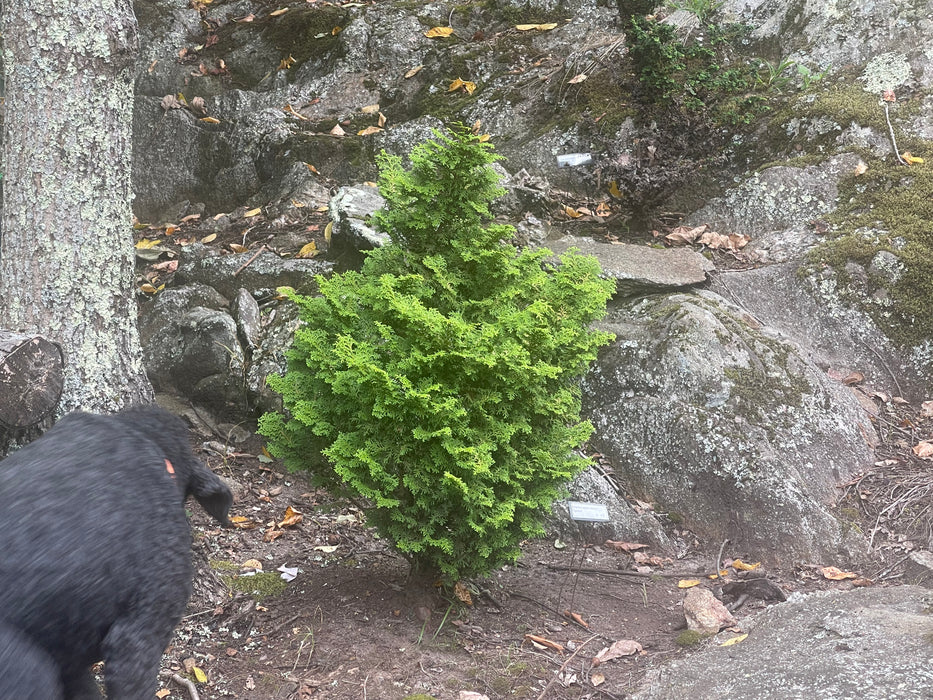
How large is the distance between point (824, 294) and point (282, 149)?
15.9 feet

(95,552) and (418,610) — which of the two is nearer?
(95,552)

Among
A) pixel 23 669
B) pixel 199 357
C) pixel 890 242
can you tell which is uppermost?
pixel 890 242

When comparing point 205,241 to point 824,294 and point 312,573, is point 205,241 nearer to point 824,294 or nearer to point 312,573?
point 312,573

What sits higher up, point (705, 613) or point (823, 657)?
point (823, 657)

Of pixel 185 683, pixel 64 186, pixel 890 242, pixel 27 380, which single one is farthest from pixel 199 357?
pixel 890 242

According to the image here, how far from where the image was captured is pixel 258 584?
3.92 meters

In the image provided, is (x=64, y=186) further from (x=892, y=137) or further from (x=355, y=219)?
(x=892, y=137)

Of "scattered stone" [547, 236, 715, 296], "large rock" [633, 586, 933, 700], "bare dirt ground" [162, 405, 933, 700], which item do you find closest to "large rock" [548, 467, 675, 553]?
"bare dirt ground" [162, 405, 933, 700]

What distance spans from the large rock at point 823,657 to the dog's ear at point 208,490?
2.02m

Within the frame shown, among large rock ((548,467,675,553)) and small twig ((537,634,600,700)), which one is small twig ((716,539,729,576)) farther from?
small twig ((537,634,600,700))

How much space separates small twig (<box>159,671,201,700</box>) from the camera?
3.13 metres

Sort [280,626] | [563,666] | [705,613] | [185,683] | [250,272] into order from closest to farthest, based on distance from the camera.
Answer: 1. [185,683]
2. [563,666]
3. [280,626]
4. [705,613]
5. [250,272]

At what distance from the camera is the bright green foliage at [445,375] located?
10.6 ft

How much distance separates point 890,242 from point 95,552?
5679mm
